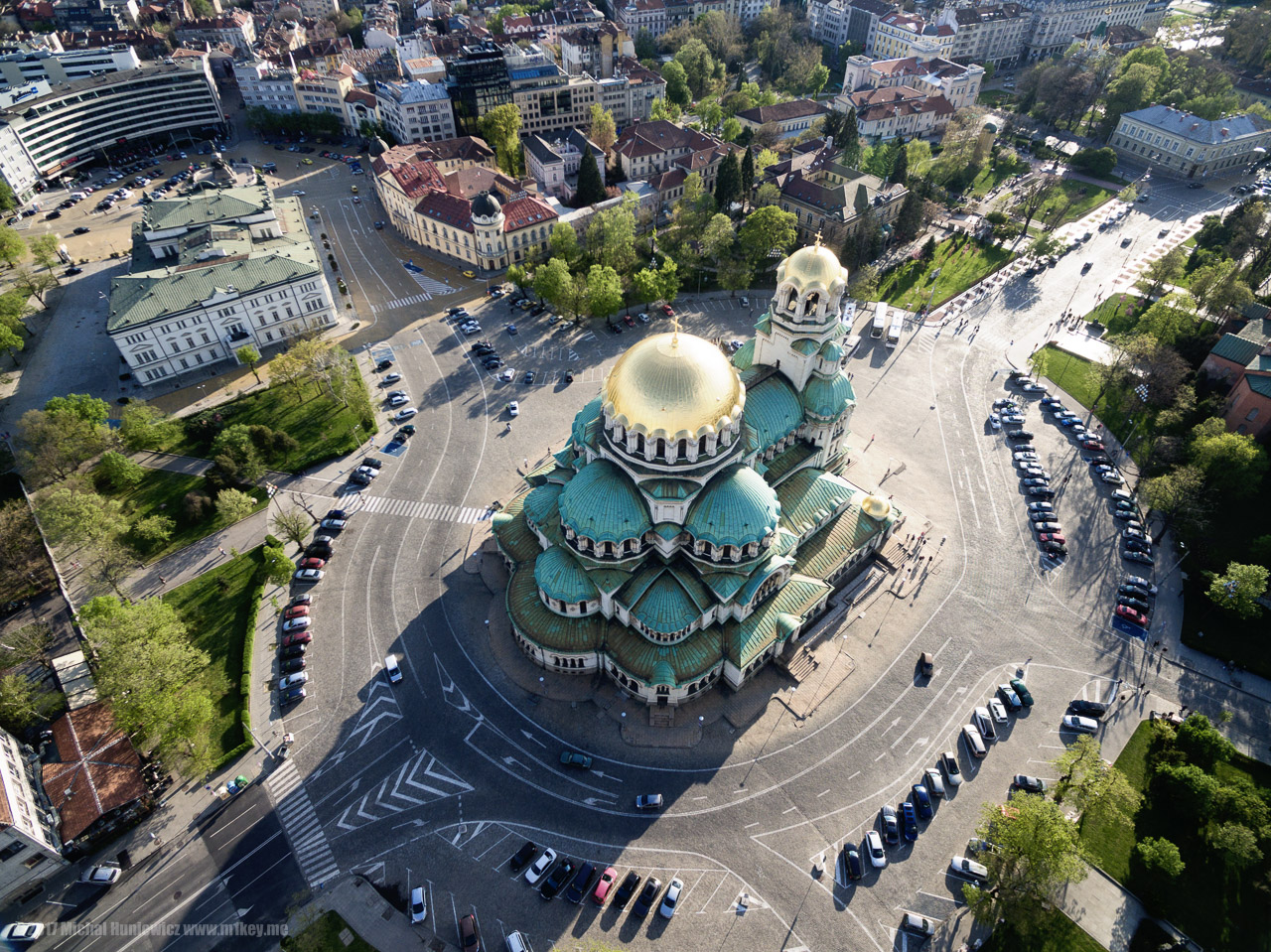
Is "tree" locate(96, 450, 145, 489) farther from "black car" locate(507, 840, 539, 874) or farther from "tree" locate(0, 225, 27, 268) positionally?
"black car" locate(507, 840, 539, 874)

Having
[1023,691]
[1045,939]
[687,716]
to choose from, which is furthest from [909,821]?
[687,716]

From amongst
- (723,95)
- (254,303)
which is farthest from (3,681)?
(723,95)

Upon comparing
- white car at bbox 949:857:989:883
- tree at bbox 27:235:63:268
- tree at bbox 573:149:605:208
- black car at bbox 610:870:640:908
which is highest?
tree at bbox 573:149:605:208

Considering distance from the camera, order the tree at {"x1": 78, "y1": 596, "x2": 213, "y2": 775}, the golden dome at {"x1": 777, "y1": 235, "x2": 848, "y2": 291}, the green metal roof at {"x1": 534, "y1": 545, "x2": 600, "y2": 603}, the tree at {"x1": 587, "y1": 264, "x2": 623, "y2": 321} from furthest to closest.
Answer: the tree at {"x1": 587, "y1": 264, "x2": 623, "y2": 321} → the golden dome at {"x1": 777, "y1": 235, "x2": 848, "y2": 291} → the green metal roof at {"x1": 534, "y1": 545, "x2": 600, "y2": 603} → the tree at {"x1": 78, "y1": 596, "x2": 213, "y2": 775}

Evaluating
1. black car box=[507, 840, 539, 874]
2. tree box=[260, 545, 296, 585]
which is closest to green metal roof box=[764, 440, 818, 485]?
black car box=[507, 840, 539, 874]

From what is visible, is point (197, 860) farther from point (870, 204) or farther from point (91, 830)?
point (870, 204)

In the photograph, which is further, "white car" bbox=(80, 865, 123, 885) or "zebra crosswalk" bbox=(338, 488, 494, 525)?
"zebra crosswalk" bbox=(338, 488, 494, 525)
